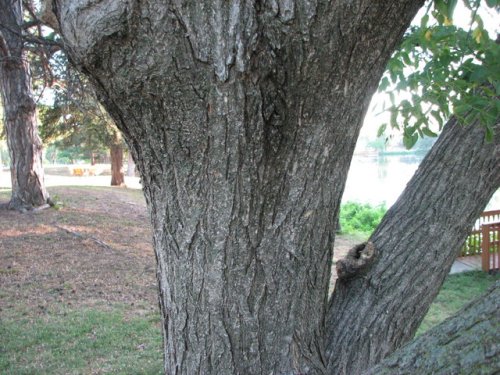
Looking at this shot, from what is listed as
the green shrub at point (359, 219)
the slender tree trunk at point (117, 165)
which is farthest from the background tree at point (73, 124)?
the green shrub at point (359, 219)

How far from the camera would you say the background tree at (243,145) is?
4.04 ft

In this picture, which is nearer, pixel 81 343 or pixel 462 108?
pixel 462 108

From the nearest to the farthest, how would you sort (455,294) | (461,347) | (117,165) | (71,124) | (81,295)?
(461,347) < (81,295) < (455,294) < (71,124) < (117,165)

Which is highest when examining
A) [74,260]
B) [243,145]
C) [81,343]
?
[243,145]

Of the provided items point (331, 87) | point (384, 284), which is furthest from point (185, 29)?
point (384, 284)

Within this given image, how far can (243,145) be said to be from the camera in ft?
4.41

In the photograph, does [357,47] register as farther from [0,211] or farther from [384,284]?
[0,211]

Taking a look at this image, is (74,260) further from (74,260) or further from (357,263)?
(357,263)

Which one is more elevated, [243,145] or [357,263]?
[243,145]

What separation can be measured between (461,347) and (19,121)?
1060 cm

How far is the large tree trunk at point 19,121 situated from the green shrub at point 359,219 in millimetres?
8879

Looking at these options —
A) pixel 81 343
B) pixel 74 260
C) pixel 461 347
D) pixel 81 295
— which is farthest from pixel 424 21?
pixel 74 260

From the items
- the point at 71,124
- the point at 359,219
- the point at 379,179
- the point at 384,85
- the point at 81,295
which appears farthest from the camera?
the point at 379,179

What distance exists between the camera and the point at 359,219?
1633cm
